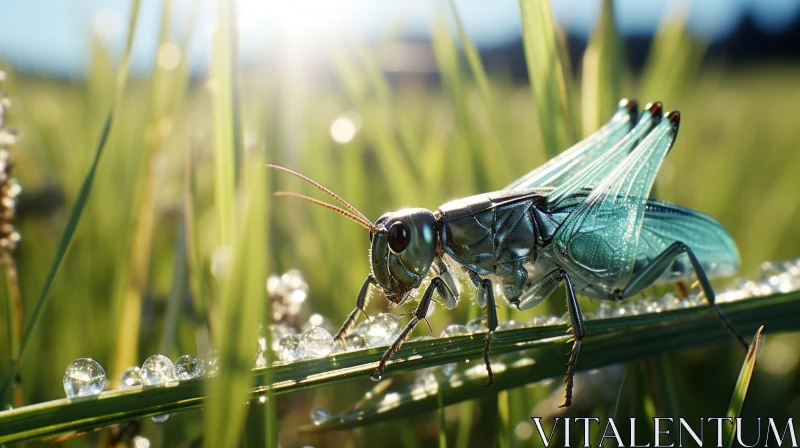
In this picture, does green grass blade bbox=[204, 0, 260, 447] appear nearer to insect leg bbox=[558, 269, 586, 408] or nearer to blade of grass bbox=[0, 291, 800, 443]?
blade of grass bbox=[0, 291, 800, 443]

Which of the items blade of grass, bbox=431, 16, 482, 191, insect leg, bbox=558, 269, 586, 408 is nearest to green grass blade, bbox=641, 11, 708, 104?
blade of grass, bbox=431, 16, 482, 191

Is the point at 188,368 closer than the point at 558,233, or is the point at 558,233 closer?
the point at 188,368

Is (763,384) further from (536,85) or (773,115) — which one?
(773,115)

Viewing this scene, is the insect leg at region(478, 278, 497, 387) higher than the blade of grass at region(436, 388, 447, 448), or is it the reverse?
the insect leg at region(478, 278, 497, 387)

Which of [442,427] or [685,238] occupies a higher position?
[685,238]

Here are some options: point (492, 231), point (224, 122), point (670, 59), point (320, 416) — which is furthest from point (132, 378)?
point (670, 59)

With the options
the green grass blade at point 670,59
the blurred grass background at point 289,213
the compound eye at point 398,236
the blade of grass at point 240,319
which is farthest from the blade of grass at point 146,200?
the green grass blade at point 670,59

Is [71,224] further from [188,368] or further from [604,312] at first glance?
[604,312]
